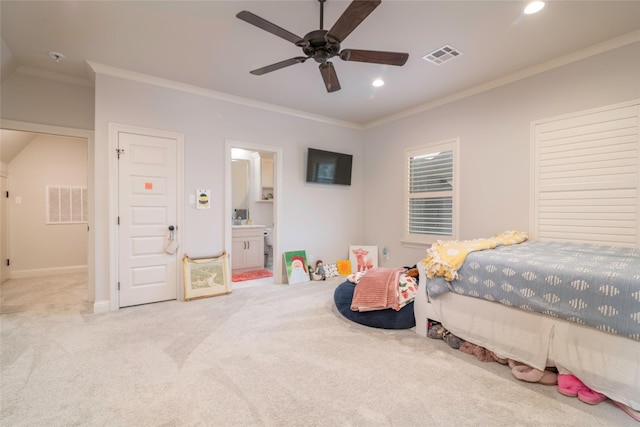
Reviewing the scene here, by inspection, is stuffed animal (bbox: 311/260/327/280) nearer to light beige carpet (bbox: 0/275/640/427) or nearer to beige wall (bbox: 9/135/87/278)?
light beige carpet (bbox: 0/275/640/427)

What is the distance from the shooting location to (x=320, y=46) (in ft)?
7.18

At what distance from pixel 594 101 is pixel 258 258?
5.22 m

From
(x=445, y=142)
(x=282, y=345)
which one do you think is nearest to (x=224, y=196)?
(x=282, y=345)

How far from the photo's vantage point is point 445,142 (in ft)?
13.3

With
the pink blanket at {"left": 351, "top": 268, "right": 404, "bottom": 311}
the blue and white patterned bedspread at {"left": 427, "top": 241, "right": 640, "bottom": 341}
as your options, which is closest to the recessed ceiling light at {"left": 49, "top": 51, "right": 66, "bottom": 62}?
the pink blanket at {"left": 351, "top": 268, "right": 404, "bottom": 311}

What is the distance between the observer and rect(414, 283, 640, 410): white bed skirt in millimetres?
1575

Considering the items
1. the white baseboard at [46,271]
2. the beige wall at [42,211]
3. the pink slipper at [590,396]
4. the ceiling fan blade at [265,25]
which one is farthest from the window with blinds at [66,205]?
the pink slipper at [590,396]

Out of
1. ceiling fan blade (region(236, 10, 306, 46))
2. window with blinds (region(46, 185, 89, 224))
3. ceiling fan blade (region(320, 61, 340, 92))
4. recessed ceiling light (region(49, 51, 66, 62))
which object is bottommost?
window with blinds (region(46, 185, 89, 224))

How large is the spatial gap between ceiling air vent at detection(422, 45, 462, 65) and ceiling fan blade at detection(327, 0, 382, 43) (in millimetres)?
1372

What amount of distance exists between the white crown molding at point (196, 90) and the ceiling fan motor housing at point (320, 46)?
7.06ft

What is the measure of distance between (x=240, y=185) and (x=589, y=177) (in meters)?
5.80

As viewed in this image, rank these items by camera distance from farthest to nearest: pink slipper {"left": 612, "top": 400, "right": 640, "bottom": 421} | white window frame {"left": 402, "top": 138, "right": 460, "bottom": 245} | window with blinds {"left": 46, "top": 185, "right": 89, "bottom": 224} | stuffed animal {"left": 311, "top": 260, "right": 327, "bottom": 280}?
1. window with blinds {"left": 46, "top": 185, "right": 89, "bottom": 224}
2. stuffed animal {"left": 311, "top": 260, "right": 327, "bottom": 280}
3. white window frame {"left": 402, "top": 138, "right": 460, "bottom": 245}
4. pink slipper {"left": 612, "top": 400, "right": 640, "bottom": 421}

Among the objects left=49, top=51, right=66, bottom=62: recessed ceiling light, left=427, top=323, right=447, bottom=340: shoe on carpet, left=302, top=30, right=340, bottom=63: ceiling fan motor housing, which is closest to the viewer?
left=302, top=30, right=340, bottom=63: ceiling fan motor housing

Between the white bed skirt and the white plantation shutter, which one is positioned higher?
the white plantation shutter
